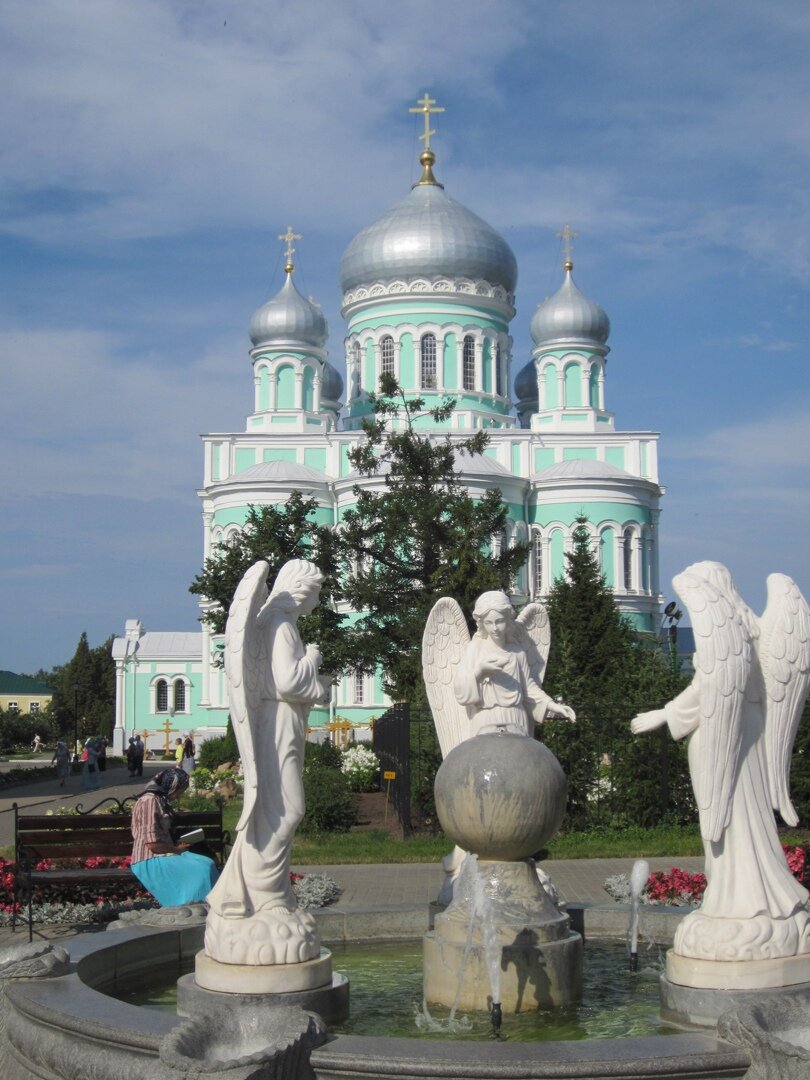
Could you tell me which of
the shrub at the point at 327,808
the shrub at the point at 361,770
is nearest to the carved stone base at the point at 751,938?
the shrub at the point at 327,808

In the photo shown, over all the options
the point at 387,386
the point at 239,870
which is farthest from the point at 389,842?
the point at 387,386

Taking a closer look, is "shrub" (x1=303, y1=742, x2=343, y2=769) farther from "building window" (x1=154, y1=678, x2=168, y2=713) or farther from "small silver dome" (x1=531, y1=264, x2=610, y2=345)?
"building window" (x1=154, y1=678, x2=168, y2=713)

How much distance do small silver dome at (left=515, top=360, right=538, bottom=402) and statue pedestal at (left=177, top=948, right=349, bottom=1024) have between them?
49.5 m

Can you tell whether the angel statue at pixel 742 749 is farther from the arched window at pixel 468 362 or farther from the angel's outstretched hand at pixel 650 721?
the arched window at pixel 468 362

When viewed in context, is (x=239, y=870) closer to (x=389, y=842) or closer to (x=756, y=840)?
(x=756, y=840)

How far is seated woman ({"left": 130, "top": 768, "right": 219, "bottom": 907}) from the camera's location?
8641 mm

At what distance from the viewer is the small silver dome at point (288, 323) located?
4966 cm

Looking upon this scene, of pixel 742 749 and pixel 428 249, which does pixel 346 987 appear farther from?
pixel 428 249

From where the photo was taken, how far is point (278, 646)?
6.45 meters

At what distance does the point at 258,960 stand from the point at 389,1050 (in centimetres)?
113

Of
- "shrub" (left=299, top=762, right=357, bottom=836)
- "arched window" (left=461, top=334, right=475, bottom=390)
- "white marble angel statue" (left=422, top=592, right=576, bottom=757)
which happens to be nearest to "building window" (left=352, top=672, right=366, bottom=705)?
"arched window" (left=461, top=334, right=475, bottom=390)

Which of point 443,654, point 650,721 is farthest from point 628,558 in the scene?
point 650,721

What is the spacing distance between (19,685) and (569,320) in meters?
53.8

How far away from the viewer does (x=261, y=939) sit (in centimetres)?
624
